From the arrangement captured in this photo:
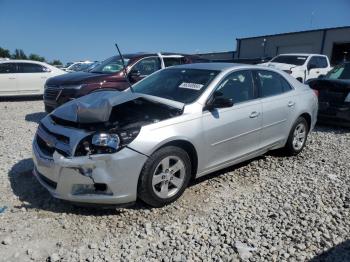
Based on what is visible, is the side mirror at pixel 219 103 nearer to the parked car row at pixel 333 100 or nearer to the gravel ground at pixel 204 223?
the gravel ground at pixel 204 223

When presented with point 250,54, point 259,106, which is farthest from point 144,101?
point 250,54

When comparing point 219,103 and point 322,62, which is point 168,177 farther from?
point 322,62

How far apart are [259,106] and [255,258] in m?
2.29

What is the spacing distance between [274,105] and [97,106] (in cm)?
259

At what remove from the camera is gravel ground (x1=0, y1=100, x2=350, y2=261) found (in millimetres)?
2990

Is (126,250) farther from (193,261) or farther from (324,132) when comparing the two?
(324,132)

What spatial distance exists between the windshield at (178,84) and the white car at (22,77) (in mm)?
8610

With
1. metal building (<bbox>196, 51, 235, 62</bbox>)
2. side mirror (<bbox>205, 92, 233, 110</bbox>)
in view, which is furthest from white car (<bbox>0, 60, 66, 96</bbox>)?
metal building (<bbox>196, 51, 235, 62</bbox>)

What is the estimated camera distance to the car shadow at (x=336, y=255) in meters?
2.94

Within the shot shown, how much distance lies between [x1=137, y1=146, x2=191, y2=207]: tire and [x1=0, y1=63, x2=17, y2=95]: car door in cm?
1024

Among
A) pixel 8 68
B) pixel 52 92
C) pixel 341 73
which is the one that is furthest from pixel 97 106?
pixel 8 68

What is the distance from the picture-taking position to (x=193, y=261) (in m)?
2.88

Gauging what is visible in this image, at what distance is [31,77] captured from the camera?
481 inches

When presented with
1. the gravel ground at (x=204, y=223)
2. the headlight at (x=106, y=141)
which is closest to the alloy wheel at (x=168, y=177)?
the gravel ground at (x=204, y=223)
